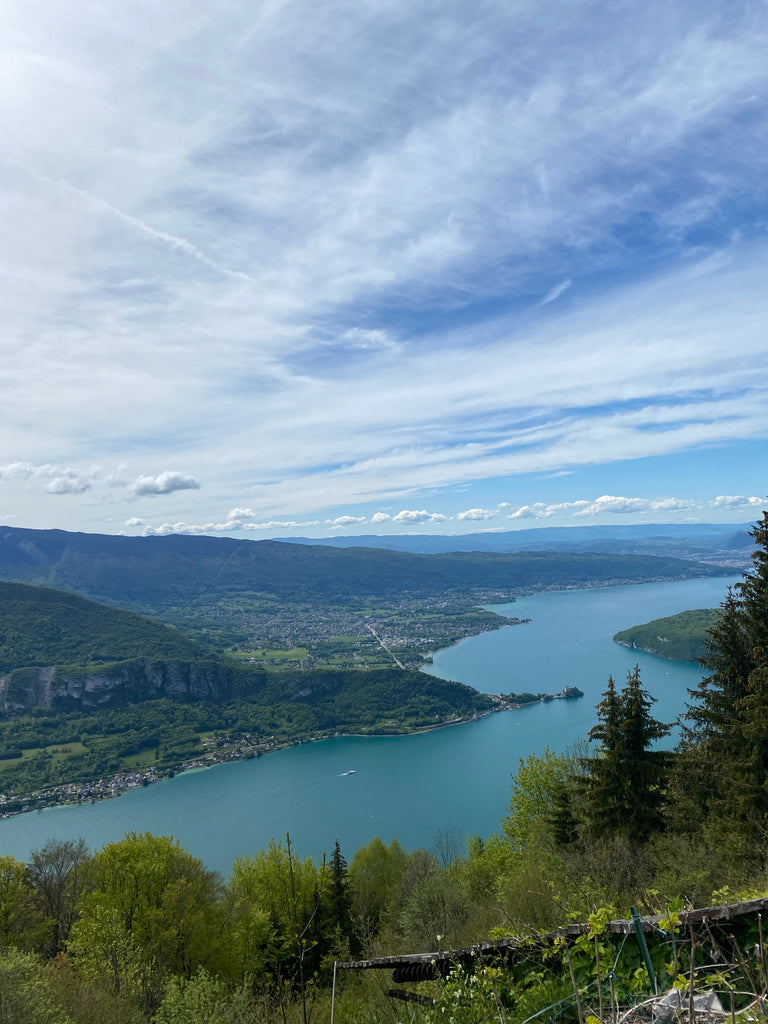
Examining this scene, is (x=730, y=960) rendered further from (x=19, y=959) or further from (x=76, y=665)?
(x=76, y=665)

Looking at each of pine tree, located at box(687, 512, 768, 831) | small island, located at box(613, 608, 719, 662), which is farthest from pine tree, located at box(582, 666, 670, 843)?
small island, located at box(613, 608, 719, 662)

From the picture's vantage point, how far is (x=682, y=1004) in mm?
2369

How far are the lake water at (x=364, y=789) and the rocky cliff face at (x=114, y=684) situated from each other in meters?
33.1

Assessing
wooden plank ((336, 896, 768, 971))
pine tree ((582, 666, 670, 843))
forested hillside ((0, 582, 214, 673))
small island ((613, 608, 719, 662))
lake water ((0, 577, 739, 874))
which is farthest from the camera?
forested hillside ((0, 582, 214, 673))

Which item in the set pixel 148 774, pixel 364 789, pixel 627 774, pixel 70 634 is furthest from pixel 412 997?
pixel 70 634

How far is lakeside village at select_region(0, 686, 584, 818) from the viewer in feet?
197

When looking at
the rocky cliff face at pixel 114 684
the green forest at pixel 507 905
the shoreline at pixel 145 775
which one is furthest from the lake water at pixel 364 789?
the rocky cliff face at pixel 114 684

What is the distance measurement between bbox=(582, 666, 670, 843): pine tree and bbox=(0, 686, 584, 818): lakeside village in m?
66.3

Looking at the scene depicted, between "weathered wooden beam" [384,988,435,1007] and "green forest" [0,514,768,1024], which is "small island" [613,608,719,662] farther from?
"weathered wooden beam" [384,988,435,1007]

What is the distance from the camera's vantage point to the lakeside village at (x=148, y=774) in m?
60.2

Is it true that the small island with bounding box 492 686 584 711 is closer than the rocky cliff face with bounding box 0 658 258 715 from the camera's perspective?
Yes

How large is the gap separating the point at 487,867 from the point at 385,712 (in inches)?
2710

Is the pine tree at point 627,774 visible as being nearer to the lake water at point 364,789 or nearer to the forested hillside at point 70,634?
the lake water at point 364,789

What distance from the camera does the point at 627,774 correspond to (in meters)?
11.9
